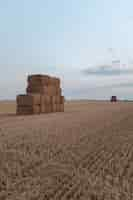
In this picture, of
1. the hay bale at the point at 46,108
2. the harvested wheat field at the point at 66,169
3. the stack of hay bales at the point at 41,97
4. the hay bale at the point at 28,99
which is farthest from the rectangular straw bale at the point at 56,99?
the harvested wheat field at the point at 66,169

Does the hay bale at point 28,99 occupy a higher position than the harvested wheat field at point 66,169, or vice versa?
the hay bale at point 28,99

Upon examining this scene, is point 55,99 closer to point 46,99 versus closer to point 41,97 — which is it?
point 46,99

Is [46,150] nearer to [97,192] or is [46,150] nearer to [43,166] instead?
[43,166]

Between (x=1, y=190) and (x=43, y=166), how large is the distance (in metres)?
1.18

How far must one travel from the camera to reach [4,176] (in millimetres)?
4156

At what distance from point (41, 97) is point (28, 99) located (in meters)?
1.23

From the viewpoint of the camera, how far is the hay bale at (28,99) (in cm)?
1764

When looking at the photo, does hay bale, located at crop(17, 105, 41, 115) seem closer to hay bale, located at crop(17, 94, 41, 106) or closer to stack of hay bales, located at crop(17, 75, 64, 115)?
stack of hay bales, located at crop(17, 75, 64, 115)

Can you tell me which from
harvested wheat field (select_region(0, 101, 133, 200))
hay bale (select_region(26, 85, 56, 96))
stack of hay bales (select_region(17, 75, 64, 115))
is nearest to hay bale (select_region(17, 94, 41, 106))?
stack of hay bales (select_region(17, 75, 64, 115))

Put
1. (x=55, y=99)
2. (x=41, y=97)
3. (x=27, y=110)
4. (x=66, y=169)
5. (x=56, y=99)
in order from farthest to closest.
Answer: (x=56, y=99) → (x=55, y=99) → (x=41, y=97) → (x=27, y=110) → (x=66, y=169)

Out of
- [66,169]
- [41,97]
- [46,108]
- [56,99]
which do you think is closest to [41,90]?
[41,97]

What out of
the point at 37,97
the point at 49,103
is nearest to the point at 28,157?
the point at 37,97

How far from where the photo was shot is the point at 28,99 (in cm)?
1780

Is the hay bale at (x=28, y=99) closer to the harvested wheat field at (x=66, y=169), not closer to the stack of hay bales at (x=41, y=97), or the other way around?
the stack of hay bales at (x=41, y=97)
